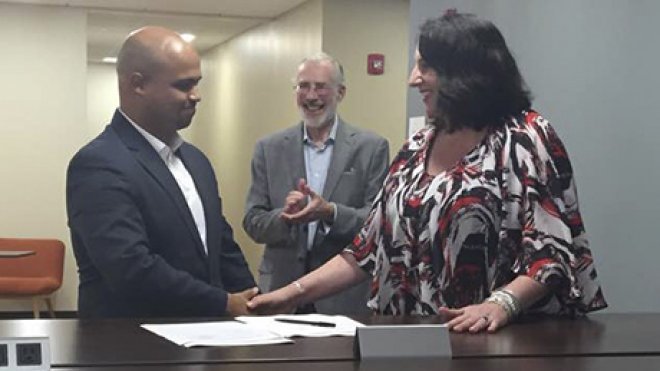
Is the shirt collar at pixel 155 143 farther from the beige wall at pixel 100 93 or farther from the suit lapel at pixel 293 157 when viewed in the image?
the beige wall at pixel 100 93

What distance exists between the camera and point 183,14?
809 centimetres

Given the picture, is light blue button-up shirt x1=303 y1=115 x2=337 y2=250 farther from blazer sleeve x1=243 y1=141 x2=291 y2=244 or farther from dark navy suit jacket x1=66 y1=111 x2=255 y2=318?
dark navy suit jacket x1=66 y1=111 x2=255 y2=318

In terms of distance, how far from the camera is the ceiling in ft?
24.5

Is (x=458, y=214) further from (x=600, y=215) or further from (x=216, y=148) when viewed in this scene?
(x=216, y=148)

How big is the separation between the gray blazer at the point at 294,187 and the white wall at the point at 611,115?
70 centimetres

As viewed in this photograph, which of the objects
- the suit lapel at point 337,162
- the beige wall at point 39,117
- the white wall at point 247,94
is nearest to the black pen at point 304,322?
Answer: the suit lapel at point 337,162

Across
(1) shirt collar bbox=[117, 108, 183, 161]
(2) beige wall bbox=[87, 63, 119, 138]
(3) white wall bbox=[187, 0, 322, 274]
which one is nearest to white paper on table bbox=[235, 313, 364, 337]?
(1) shirt collar bbox=[117, 108, 183, 161]

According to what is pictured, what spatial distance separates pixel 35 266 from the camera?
7.32m

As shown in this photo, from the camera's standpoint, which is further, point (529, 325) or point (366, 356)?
point (529, 325)

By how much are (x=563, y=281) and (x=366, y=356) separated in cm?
64

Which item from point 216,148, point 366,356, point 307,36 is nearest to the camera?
point 366,356

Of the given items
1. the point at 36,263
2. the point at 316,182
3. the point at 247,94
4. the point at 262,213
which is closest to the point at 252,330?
the point at 262,213

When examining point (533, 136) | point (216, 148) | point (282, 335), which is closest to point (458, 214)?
point (533, 136)

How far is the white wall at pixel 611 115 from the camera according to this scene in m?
2.64
